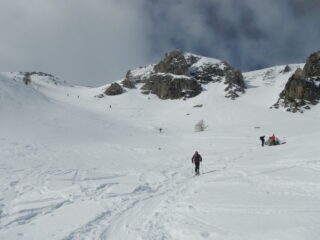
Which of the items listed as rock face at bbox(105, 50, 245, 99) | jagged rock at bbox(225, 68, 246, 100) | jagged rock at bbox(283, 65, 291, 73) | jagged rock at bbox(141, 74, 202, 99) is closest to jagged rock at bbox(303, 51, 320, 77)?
jagged rock at bbox(225, 68, 246, 100)

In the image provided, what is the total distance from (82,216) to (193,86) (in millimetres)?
94667

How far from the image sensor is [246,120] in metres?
52.4

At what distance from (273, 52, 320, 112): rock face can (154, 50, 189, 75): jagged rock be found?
175 feet

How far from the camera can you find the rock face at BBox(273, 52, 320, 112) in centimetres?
5975

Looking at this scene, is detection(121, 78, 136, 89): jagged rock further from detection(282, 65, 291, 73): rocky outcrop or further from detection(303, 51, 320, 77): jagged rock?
detection(282, 65, 291, 73): rocky outcrop

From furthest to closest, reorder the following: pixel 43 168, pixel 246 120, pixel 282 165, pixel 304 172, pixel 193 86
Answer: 1. pixel 193 86
2. pixel 246 120
3. pixel 43 168
4. pixel 282 165
5. pixel 304 172

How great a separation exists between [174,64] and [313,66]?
6233cm

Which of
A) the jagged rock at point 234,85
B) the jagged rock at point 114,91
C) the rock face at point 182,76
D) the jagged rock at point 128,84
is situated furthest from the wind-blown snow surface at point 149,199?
the jagged rock at point 128,84

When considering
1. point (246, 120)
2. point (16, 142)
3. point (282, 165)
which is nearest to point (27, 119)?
point (16, 142)

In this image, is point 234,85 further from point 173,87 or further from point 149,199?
point 149,199

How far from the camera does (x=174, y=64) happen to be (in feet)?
371

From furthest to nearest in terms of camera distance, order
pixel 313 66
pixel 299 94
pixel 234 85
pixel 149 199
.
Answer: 1. pixel 234 85
2. pixel 313 66
3. pixel 299 94
4. pixel 149 199

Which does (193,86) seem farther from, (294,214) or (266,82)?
(294,214)

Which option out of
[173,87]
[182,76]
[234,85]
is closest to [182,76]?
[182,76]
